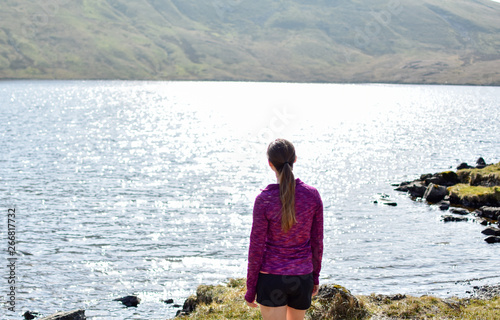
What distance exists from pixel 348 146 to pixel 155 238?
68226 mm

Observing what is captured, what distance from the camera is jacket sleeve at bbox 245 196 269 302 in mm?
7664

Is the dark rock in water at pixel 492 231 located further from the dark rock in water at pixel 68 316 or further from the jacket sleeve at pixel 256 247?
the jacket sleeve at pixel 256 247

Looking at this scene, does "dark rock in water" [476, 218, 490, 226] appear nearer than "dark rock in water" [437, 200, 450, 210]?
Yes

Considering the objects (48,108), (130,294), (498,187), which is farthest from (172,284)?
(48,108)

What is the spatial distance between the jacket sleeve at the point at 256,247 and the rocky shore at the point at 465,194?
107 feet

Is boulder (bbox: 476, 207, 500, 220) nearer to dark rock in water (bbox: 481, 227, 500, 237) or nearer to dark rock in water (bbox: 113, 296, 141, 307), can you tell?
dark rock in water (bbox: 481, 227, 500, 237)

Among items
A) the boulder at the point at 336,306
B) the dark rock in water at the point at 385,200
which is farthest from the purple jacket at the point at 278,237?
the dark rock in water at the point at 385,200

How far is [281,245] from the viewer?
25.6ft

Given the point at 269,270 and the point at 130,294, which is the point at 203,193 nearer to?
the point at 130,294

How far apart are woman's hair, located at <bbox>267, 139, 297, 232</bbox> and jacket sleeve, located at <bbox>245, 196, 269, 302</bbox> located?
33 cm

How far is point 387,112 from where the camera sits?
616ft

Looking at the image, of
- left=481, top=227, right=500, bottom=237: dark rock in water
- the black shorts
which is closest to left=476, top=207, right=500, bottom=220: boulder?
left=481, top=227, right=500, bottom=237: dark rock in water

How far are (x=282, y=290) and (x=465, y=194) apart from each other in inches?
1751

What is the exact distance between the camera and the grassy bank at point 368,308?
557 inches
